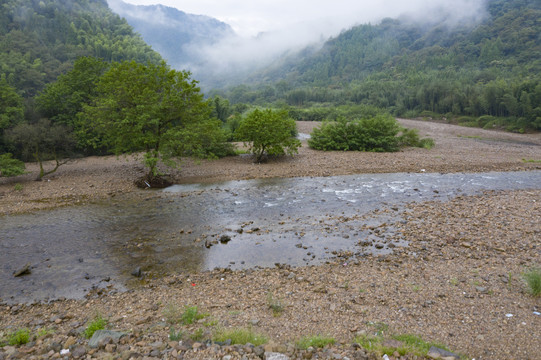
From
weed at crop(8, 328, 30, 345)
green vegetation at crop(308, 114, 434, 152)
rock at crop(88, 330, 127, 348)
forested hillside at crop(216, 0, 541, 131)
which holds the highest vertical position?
forested hillside at crop(216, 0, 541, 131)

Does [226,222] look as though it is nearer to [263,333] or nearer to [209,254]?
[209,254]

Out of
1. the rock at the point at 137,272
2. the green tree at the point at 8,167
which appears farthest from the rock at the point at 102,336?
the green tree at the point at 8,167

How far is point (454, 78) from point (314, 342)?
11163cm

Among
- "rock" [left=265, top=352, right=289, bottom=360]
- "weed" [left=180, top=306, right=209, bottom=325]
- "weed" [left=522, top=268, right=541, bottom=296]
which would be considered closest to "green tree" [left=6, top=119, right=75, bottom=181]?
"weed" [left=180, top=306, right=209, bottom=325]

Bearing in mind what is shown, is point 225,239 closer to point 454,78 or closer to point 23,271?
point 23,271

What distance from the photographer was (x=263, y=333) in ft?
19.7

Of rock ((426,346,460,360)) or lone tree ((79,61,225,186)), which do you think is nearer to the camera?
rock ((426,346,460,360))

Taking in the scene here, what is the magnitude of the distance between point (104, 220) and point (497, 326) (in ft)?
46.9

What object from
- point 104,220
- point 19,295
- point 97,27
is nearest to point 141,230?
point 104,220

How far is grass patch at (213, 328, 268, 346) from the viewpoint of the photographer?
→ 18.3ft

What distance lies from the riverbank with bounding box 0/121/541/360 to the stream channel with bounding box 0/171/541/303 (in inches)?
30.5

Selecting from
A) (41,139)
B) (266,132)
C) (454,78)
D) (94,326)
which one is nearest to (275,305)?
(94,326)

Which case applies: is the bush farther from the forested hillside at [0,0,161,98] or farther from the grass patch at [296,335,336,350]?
the forested hillside at [0,0,161,98]

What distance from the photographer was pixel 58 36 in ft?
257
